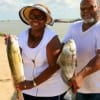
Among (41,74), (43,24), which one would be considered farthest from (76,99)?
(43,24)

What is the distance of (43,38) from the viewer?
5.11 m

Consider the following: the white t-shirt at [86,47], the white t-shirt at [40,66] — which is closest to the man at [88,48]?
the white t-shirt at [86,47]

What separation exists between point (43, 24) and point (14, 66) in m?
0.60

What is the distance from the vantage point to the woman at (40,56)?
5.06 metres

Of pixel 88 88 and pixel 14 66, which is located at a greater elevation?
pixel 14 66

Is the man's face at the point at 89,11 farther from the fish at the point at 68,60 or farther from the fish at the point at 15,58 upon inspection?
the fish at the point at 15,58

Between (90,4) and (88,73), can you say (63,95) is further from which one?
(90,4)

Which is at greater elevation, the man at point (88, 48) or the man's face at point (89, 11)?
the man's face at point (89, 11)

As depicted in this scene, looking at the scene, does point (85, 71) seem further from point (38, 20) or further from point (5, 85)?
point (5, 85)

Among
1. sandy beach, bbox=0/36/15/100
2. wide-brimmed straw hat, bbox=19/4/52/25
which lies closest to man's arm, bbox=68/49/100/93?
wide-brimmed straw hat, bbox=19/4/52/25

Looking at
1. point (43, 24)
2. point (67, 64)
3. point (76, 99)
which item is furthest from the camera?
point (76, 99)

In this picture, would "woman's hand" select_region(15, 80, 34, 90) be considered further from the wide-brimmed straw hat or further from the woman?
the wide-brimmed straw hat

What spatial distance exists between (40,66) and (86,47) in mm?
587

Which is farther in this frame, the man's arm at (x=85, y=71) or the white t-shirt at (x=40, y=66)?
the white t-shirt at (x=40, y=66)
